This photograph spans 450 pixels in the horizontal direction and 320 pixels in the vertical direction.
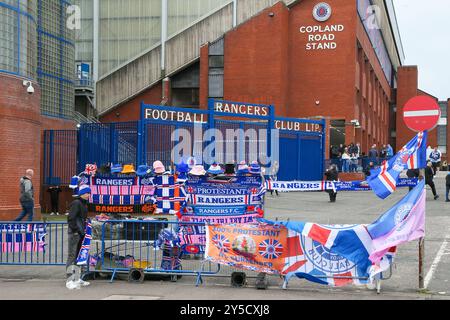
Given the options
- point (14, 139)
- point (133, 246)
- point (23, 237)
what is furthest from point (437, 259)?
point (14, 139)

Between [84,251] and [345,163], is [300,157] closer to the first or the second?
[345,163]

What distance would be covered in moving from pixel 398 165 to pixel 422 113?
3.15ft

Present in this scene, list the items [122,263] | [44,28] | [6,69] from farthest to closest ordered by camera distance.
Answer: [44,28], [6,69], [122,263]

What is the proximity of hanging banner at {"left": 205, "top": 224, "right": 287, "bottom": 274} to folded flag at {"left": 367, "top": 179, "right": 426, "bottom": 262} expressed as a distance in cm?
143

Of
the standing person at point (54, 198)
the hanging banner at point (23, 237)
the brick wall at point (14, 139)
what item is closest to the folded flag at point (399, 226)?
the hanging banner at point (23, 237)

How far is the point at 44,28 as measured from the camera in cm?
2189

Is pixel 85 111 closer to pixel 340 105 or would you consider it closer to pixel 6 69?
pixel 340 105

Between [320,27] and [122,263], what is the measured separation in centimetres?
3230

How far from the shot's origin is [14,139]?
57.7ft

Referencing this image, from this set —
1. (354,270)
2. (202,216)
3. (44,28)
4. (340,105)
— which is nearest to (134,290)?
(202,216)

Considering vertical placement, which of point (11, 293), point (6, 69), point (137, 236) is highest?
point (6, 69)

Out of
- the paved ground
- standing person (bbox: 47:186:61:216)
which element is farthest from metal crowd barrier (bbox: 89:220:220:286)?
standing person (bbox: 47:186:61:216)

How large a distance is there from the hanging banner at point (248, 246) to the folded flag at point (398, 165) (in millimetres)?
1653
